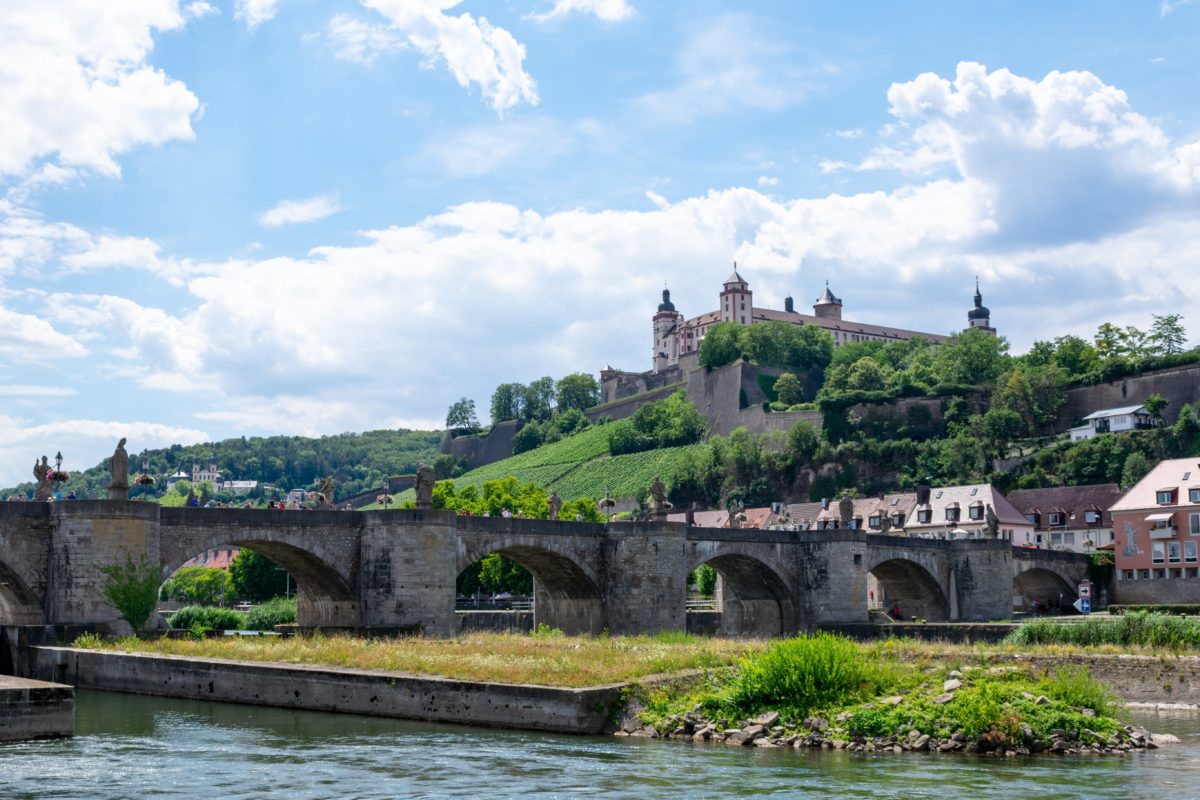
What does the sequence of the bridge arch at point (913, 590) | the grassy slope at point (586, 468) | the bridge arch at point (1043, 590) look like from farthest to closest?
the grassy slope at point (586, 468)
the bridge arch at point (1043, 590)
the bridge arch at point (913, 590)

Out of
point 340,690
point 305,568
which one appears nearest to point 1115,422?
point 305,568

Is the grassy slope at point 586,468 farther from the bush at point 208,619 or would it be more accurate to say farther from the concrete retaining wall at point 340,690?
the concrete retaining wall at point 340,690

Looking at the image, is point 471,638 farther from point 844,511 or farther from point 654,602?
point 844,511

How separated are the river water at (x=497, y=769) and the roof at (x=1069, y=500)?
237 ft

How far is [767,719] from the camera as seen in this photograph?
26.5 m

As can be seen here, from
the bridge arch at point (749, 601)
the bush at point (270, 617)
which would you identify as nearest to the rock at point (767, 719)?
the bridge arch at point (749, 601)

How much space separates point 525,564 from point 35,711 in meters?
30.8

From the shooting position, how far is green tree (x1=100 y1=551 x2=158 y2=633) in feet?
131

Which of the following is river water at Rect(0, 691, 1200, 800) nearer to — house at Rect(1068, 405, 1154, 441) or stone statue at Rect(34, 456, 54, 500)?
stone statue at Rect(34, 456, 54, 500)

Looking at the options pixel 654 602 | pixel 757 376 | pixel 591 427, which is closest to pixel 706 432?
pixel 757 376

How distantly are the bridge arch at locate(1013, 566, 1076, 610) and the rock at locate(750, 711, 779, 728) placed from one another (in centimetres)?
5995

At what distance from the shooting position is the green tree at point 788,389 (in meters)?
151

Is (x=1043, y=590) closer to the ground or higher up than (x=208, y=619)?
higher up

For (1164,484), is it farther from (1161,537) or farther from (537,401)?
(537,401)
